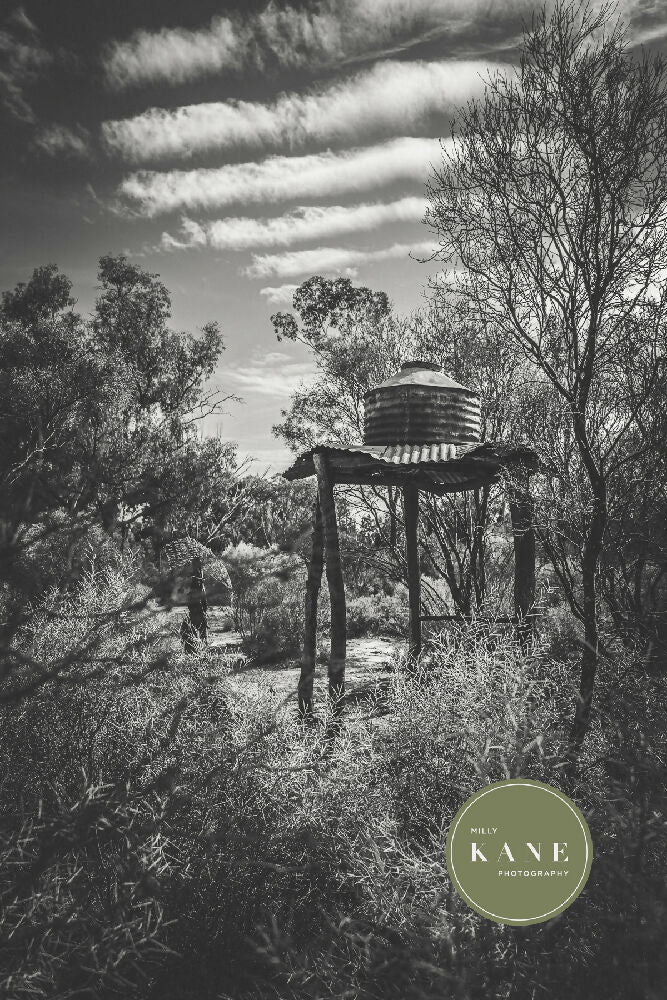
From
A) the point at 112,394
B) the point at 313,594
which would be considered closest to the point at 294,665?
the point at 313,594

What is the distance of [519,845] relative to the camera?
2.12 meters

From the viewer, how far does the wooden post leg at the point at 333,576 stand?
5078 millimetres

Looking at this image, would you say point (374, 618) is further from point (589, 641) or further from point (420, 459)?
point (589, 641)

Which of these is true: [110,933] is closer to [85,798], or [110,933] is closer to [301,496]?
[85,798]

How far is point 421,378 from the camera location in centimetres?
562

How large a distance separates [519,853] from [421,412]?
403cm

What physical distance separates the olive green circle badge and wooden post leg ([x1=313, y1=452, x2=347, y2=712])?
2.84m

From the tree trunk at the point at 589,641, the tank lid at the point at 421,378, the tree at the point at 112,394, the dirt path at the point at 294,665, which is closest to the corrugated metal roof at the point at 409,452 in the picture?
the tank lid at the point at 421,378

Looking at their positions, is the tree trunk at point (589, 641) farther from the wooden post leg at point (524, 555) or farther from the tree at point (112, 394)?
the tree at point (112, 394)

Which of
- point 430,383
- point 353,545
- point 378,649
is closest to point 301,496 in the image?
point 353,545

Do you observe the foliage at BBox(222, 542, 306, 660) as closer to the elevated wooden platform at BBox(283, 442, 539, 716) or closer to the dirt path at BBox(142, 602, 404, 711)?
the dirt path at BBox(142, 602, 404, 711)

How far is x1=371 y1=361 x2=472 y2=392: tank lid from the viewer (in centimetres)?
557

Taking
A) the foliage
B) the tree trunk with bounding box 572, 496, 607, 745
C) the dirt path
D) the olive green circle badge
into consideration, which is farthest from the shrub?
the olive green circle badge

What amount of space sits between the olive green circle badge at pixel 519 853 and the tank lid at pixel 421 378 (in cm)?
406
